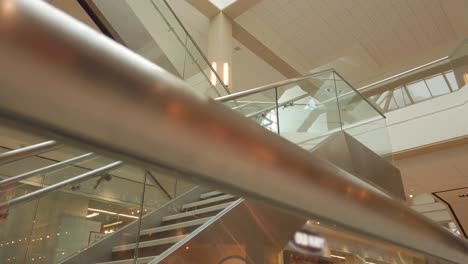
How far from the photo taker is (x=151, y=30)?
20.1 ft

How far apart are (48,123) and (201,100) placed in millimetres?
128

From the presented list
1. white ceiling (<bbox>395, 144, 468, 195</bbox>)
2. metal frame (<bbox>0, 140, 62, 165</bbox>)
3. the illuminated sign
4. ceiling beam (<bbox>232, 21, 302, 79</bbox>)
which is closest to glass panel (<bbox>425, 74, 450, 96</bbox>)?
white ceiling (<bbox>395, 144, 468, 195</bbox>)

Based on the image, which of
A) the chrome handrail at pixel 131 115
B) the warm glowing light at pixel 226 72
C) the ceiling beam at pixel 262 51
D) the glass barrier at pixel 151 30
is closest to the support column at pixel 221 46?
the warm glowing light at pixel 226 72

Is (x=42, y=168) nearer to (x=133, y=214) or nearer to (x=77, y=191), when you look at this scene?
(x=77, y=191)

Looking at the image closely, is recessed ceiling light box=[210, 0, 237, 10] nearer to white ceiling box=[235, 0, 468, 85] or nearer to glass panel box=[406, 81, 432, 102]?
white ceiling box=[235, 0, 468, 85]

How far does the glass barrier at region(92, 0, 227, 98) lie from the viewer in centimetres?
600

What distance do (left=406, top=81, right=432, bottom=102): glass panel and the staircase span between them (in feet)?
18.4

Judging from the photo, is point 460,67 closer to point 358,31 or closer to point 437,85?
point 437,85

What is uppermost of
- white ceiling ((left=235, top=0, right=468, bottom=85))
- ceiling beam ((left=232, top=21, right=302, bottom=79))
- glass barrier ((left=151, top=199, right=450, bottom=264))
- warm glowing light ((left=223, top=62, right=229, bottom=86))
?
white ceiling ((left=235, top=0, right=468, bottom=85))

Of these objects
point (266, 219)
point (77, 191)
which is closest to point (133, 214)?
point (77, 191)

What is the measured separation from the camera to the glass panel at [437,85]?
23.0ft

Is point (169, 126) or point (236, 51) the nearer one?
point (169, 126)

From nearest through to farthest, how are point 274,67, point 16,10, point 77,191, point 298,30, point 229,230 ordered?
1. point 16,10
2. point 229,230
3. point 77,191
4. point 298,30
5. point 274,67

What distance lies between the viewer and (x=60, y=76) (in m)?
0.25
